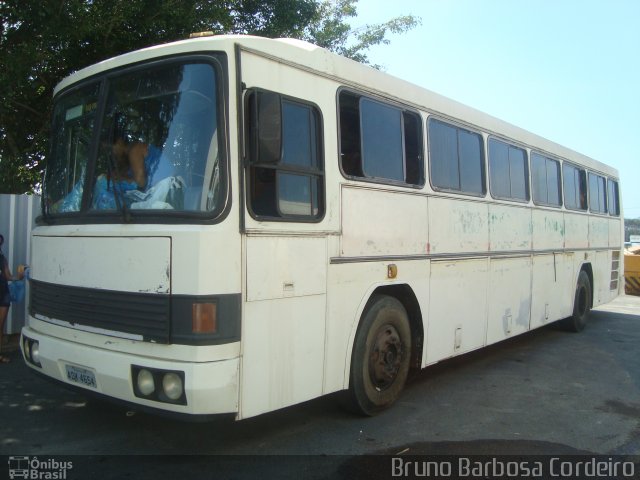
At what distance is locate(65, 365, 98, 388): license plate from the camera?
150 inches

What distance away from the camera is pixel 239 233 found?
357 centimetres

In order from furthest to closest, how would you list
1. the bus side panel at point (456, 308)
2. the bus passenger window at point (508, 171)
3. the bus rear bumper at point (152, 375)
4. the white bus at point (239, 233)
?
the bus passenger window at point (508, 171) < the bus side panel at point (456, 308) < the white bus at point (239, 233) < the bus rear bumper at point (152, 375)

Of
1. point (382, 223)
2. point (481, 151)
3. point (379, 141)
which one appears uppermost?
point (481, 151)

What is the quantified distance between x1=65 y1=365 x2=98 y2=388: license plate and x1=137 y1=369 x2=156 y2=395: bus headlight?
18.1 inches

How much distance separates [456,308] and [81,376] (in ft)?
12.4

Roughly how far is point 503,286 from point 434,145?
2.23 m

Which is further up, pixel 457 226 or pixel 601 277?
pixel 457 226

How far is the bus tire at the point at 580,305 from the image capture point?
9523 millimetres

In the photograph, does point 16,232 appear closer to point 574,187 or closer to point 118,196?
point 118,196

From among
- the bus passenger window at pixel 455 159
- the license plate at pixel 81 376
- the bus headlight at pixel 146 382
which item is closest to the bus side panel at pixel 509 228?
the bus passenger window at pixel 455 159

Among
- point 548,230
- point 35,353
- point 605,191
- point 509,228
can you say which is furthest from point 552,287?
point 35,353

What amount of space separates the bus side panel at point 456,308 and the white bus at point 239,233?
0.14 feet

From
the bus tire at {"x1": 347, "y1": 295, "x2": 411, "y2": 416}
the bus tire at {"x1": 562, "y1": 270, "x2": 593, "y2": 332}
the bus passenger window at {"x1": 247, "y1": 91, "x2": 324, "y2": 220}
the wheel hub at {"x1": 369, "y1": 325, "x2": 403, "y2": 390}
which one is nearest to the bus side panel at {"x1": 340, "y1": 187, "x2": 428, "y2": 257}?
the bus passenger window at {"x1": 247, "y1": 91, "x2": 324, "y2": 220}

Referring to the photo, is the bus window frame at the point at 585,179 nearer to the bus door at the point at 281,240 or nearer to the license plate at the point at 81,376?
the bus door at the point at 281,240
